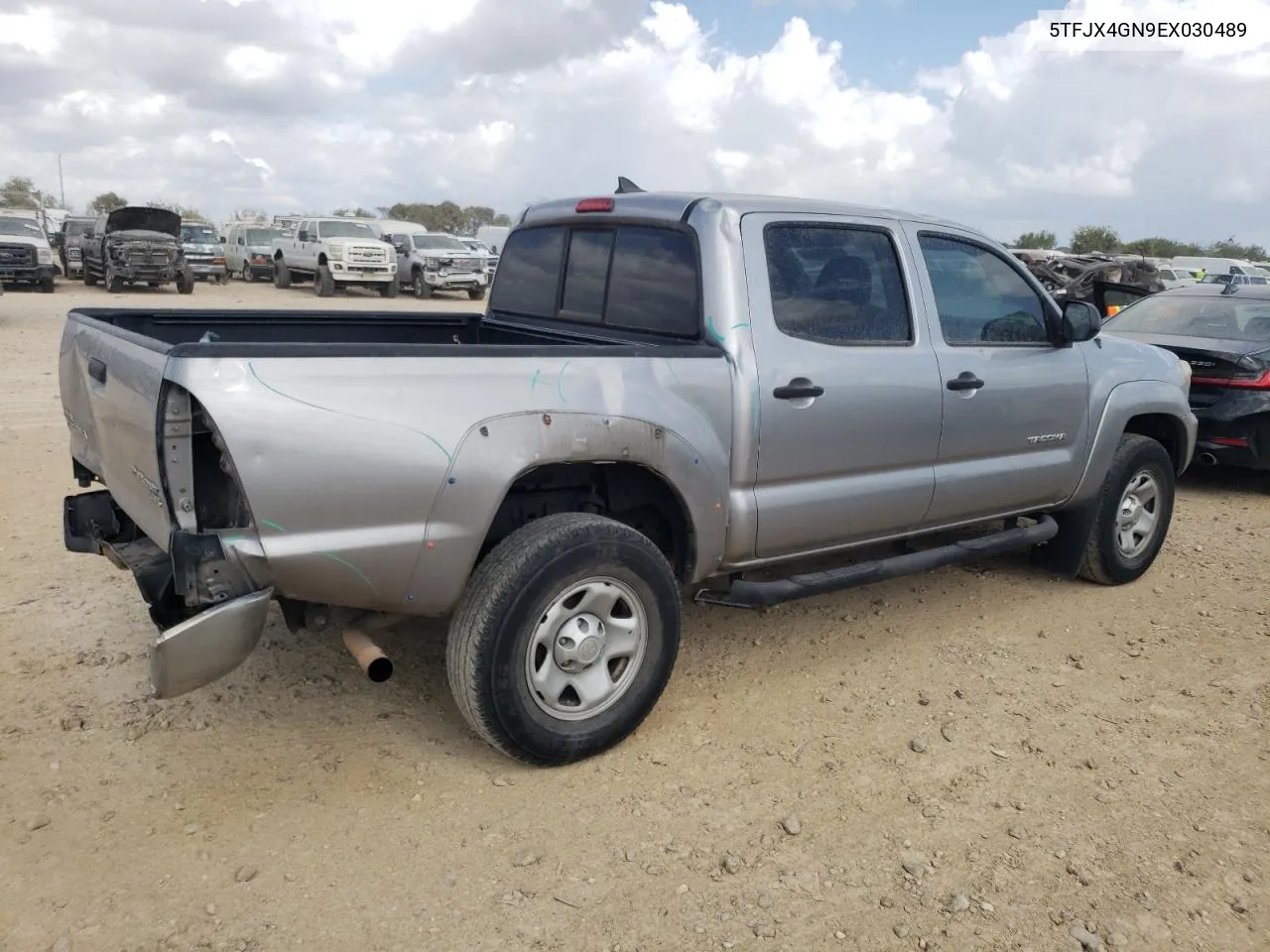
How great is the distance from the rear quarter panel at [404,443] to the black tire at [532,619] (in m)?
0.13

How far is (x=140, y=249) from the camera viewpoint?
22406mm

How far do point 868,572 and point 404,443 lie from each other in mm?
2148

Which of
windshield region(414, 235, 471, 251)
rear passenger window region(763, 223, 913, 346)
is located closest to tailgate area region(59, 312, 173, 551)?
rear passenger window region(763, 223, 913, 346)

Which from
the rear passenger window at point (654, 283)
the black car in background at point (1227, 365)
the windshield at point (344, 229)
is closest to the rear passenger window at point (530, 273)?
the rear passenger window at point (654, 283)

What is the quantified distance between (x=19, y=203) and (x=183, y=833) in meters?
74.6

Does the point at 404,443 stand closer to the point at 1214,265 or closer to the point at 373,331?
the point at 373,331

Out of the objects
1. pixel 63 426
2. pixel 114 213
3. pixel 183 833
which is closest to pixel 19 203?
pixel 114 213

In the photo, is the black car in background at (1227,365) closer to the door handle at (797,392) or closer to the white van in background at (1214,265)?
the door handle at (797,392)

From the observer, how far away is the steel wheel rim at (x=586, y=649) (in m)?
3.31

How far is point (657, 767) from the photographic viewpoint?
11.4 ft

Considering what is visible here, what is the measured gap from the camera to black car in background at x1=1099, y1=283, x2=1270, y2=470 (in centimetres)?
751

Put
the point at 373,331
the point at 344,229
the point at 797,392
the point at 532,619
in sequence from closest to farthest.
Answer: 1. the point at 532,619
2. the point at 797,392
3. the point at 373,331
4. the point at 344,229

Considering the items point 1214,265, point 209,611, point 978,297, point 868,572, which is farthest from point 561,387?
point 1214,265

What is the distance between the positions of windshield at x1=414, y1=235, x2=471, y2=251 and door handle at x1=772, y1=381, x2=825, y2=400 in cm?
2326
